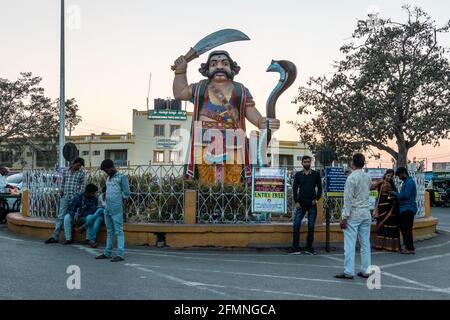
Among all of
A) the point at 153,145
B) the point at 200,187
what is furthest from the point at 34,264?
the point at 153,145

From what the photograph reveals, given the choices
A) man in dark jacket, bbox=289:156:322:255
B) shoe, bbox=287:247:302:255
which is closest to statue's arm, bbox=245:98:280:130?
man in dark jacket, bbox=289:156:322:255

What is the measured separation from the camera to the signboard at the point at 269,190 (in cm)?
1080

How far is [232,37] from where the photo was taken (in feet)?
49.1

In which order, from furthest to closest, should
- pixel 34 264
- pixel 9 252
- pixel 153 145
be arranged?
pixel 153 145 < pixel 9 252 < pixel 34 264

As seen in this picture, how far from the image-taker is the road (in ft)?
21.1

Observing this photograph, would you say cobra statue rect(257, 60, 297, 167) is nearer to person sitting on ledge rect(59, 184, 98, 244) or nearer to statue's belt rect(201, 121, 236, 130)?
statue's belt rect(201, 121, 236, 130)

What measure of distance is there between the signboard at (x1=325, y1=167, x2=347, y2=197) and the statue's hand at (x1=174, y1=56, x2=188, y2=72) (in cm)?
612

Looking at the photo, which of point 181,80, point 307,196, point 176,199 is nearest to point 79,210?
point 176,199

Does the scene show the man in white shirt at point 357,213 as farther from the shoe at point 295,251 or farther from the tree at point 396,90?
the tree at point 396,90

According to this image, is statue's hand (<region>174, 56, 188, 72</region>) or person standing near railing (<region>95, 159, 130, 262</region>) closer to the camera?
person standing near railing (<region>95, 159, 130, 262</region>)

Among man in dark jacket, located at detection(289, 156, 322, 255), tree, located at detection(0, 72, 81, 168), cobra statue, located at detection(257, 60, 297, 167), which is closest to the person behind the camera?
man in dark jacket, located at detection(289, 156, 322, 255)

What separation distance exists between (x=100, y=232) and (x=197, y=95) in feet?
17.4
